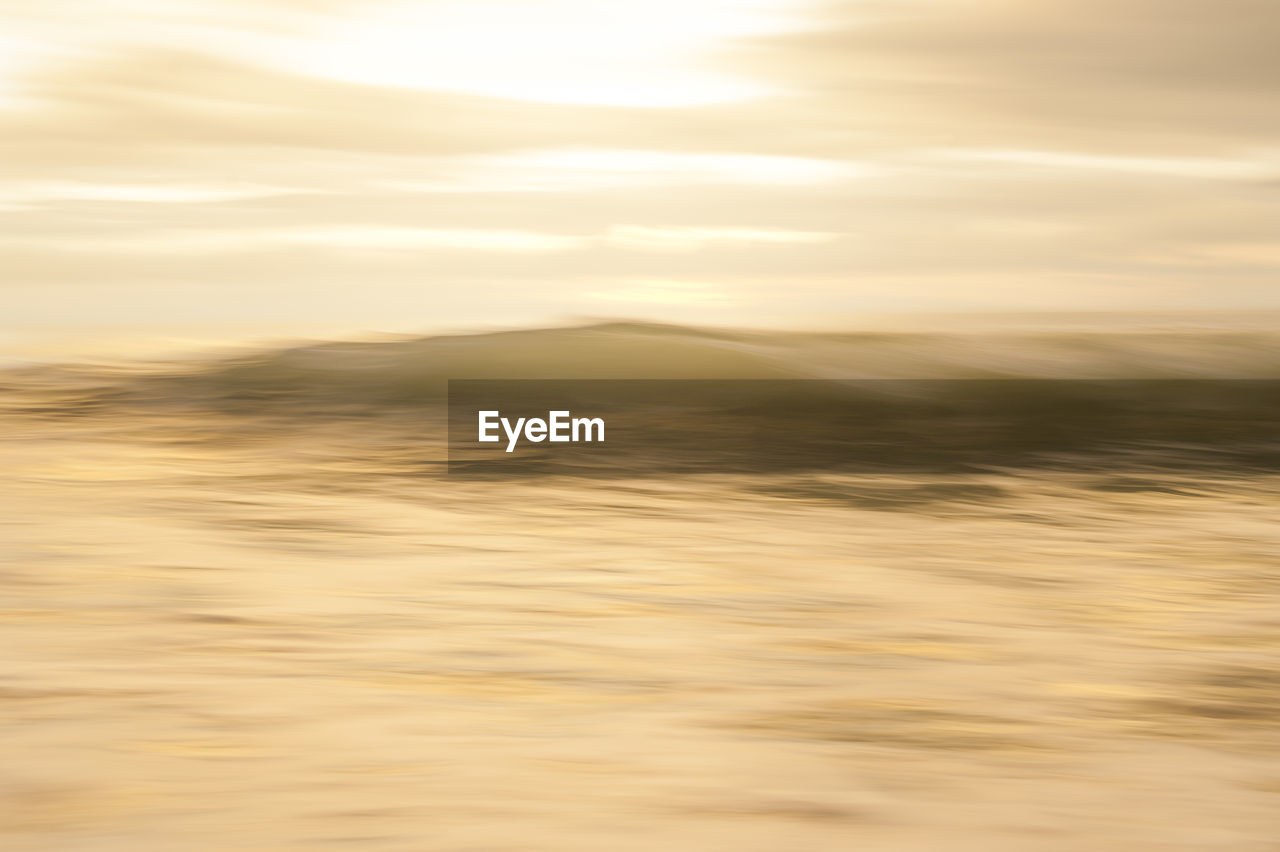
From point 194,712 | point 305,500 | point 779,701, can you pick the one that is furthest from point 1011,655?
point 305,500

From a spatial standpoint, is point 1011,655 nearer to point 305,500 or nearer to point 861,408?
point 305,500

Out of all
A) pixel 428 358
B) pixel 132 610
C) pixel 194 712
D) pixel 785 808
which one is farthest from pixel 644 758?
pixel 428 358

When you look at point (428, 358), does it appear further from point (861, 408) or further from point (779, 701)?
point (779, 701)

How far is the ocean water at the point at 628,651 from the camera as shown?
2.07 m

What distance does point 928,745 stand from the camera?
96.4 inches

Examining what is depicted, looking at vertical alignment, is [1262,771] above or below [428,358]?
below

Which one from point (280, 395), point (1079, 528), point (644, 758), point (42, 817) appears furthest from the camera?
point (280, 395)

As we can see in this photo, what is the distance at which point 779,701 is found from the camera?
8.95 ft

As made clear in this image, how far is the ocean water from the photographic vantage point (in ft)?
6.78

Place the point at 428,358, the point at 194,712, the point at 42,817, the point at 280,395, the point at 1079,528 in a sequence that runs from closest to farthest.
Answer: the point at 42,817
the point at 194,712
the point at 1079,528
the point at 280,395
the point at 428,358

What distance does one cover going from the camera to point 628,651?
10.2ft

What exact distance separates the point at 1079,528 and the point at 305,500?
11.2ft

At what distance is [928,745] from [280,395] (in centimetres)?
810

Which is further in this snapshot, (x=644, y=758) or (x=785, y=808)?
(x=644, y=758)
